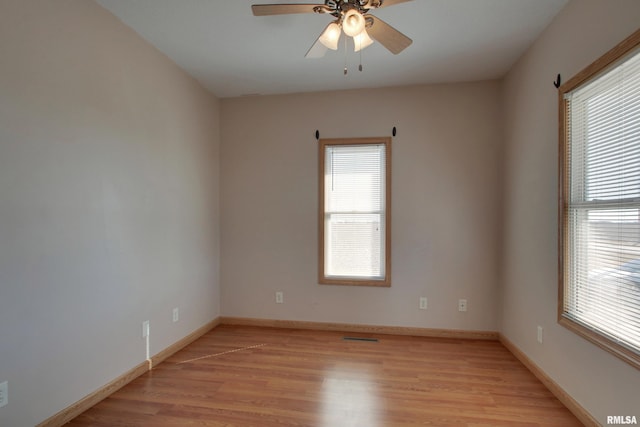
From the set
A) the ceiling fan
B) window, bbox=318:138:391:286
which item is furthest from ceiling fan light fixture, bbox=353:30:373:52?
window, bbox=318:138:391:286

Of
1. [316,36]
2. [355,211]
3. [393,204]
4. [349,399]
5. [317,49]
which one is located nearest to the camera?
[317,49]

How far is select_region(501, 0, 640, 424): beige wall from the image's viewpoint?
171 cm

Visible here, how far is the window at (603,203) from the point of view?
161 cm

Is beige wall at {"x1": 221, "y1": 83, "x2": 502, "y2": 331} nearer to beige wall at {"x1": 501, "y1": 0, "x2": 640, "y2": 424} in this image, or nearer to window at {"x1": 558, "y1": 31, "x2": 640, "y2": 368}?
beige wall at {"x1": 501, "y1": 0, "x2": 640, "y2": 424}

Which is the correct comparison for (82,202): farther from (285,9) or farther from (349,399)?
(349,399)

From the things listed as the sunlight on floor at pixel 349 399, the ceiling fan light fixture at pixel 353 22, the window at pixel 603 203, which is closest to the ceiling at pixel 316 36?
the ceiling fan light fixture at pixel 353 22

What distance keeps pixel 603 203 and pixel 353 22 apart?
5.85 ft

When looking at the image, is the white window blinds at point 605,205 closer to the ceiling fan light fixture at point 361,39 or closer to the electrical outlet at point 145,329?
the ceiling fan light fixture at point 361,39

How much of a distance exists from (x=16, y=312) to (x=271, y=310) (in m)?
2.33

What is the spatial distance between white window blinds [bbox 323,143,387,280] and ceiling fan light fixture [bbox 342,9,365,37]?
1834mm

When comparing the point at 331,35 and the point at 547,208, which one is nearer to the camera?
the point at 331,35

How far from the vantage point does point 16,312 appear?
1.65m

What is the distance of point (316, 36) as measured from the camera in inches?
97.3

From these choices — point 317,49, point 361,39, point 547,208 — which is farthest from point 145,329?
point 547,208
